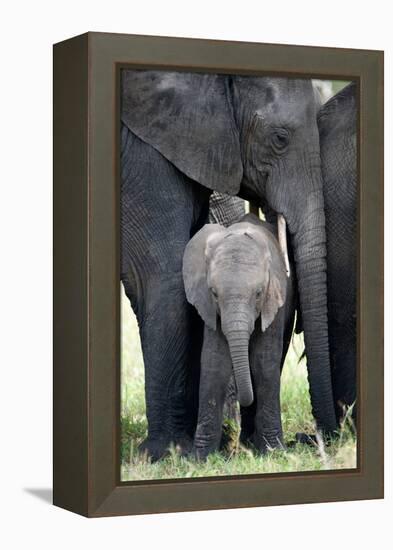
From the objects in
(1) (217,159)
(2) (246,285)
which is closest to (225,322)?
(2) (246,285)

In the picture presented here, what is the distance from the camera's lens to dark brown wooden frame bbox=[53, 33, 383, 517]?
889 cm

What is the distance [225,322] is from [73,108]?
4.29 feet

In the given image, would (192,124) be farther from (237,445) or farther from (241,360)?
(237,445)

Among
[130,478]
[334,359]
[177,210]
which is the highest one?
[177,210]

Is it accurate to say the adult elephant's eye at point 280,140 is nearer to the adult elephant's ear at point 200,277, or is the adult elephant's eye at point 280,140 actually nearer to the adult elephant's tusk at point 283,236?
the adult elephant's tusk at point 283,236

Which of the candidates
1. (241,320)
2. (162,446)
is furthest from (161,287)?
(162,446)

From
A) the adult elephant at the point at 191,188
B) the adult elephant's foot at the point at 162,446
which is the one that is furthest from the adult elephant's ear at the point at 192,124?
the adult elephant's foot at the point at 162,446

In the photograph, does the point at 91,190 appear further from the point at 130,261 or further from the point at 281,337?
the point at 281,337

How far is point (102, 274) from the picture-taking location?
8914 mm

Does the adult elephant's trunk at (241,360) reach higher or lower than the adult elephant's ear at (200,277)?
lower

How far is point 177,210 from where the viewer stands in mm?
9445

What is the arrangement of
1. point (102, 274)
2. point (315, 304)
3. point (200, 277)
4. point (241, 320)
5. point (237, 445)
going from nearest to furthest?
point (102, 274), point (241, 320), point (200, 277), point (237, 445), point (315, 304)

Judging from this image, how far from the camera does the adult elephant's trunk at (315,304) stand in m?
9.66

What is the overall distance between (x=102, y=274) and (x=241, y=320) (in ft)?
2.58
